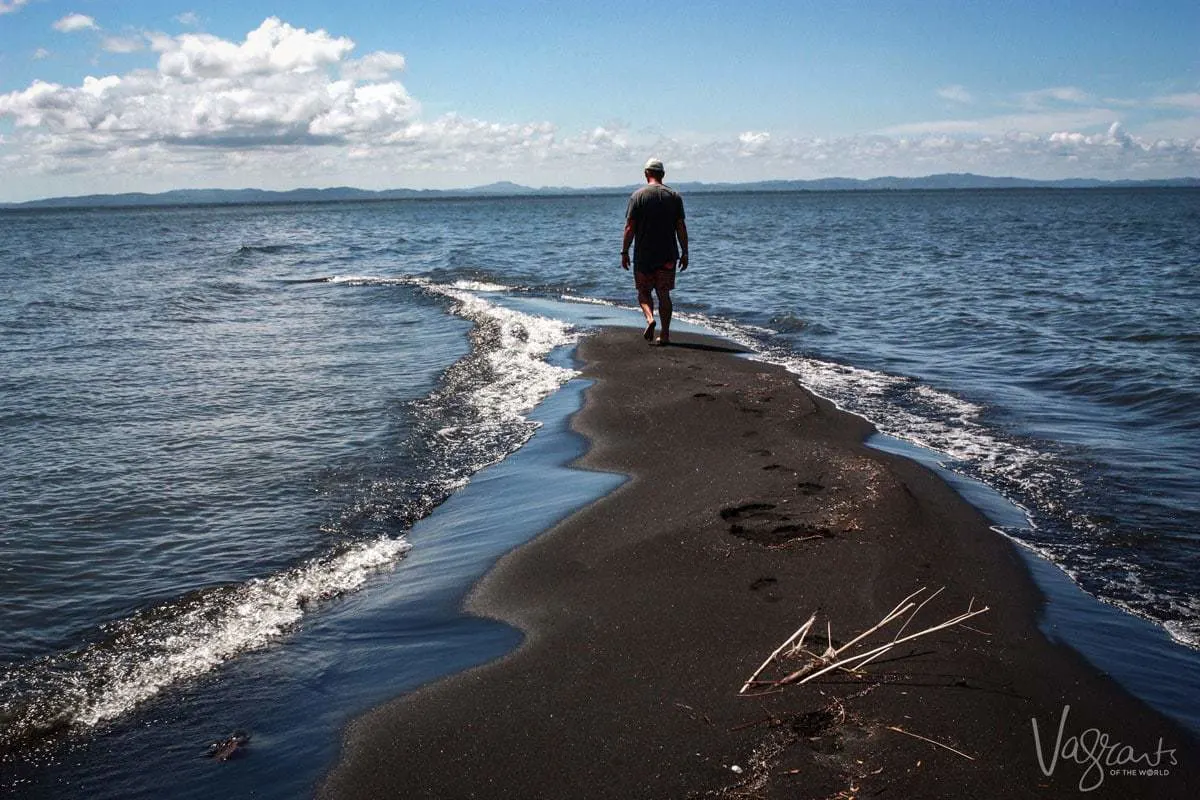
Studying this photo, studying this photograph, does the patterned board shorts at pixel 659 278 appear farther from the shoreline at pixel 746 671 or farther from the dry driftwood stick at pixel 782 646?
the dry driftwood stick at pixel 782 646

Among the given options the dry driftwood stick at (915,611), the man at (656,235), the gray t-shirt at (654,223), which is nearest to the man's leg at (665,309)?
the man at (656,235)

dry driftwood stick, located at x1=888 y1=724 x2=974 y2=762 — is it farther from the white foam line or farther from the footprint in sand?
the white foam line

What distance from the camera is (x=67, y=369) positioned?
38.2 ft

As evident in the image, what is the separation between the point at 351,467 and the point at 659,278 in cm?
574

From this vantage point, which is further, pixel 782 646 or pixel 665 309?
pixel 665 309

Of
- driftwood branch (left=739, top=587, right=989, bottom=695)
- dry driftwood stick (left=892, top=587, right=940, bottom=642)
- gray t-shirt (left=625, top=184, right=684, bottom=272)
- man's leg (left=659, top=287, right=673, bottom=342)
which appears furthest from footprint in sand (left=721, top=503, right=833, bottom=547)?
man's leg (left=659, top=287, right=673, bottom=342)

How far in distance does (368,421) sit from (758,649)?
599 centimetres

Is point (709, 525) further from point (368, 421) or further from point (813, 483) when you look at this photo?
point (368, 421)

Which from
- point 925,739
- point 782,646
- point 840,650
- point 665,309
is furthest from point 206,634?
point 665,309

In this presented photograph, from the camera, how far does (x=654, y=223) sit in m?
11.2

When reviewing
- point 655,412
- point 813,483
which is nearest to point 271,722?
point 813,483

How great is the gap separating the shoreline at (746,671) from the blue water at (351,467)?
0.36m

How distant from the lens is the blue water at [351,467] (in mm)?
3826

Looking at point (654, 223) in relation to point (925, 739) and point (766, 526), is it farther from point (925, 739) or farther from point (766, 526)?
point (925, 739)
